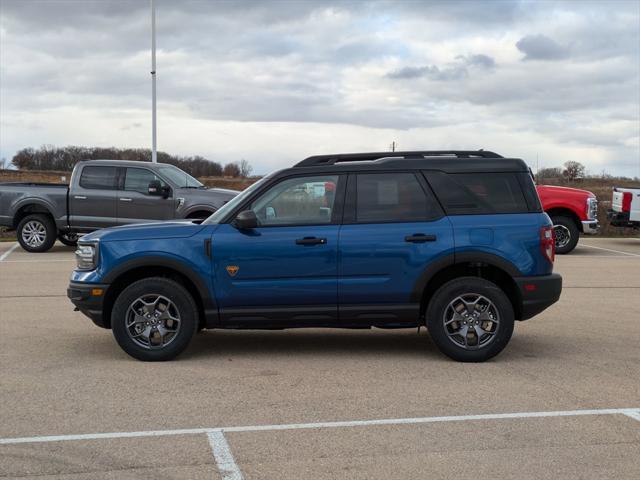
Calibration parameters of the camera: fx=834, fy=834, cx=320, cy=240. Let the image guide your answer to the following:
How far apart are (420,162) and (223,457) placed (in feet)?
11.8

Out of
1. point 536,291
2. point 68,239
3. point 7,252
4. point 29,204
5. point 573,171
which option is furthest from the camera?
point 573,171

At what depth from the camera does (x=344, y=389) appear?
6426 millimetres

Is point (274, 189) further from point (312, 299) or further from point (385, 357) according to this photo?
point (385, 357)

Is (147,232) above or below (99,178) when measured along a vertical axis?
below

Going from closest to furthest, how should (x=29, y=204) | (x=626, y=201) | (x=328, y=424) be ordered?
1. (x=328, y=424)
2. (x=29, y=204)
3. (x=626, y=201)

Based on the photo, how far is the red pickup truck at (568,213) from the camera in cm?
1828

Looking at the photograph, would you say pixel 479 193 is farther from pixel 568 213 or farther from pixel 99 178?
pixel 99 178

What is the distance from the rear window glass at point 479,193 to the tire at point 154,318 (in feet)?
7.95

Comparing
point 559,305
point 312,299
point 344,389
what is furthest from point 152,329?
point 559,305

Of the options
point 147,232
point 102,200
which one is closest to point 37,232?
point 102,200

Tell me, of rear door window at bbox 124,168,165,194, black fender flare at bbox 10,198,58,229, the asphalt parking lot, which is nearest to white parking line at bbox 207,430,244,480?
the asphalt parking lot

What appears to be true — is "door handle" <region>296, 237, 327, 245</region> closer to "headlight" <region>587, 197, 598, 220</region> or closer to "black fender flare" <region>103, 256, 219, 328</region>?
"black fender flare" <region>103, 256, 219, 328</region>

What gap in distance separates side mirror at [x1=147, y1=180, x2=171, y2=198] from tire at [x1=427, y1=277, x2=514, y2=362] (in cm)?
1090

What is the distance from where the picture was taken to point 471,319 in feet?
23.9
